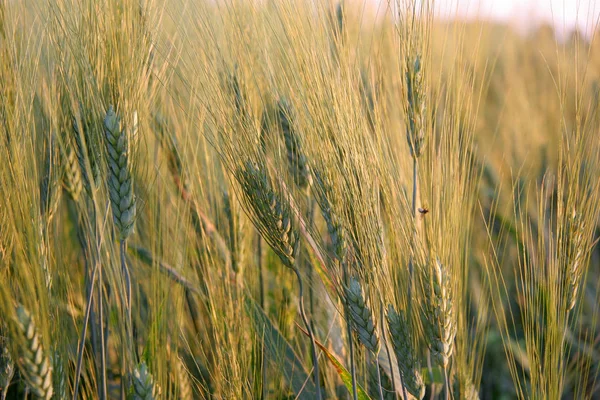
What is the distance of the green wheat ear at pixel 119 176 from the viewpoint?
80cm

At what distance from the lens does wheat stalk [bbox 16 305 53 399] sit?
70cm

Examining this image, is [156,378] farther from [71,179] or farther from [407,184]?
[407,184]

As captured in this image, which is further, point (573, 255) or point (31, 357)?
point (573, 255)

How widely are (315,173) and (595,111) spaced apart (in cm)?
45

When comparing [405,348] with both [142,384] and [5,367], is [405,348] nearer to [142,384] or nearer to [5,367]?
[142,384]

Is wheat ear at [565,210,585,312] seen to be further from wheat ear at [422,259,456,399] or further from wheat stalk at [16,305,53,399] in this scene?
wheat stalk at [16,305,53,399]

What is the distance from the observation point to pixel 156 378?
840 millimetres

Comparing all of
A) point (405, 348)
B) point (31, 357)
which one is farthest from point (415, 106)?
point (31, 357)

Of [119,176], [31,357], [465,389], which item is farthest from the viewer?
[465,389]

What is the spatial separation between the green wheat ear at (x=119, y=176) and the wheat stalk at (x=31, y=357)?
160 millimetres

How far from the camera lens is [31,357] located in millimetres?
698

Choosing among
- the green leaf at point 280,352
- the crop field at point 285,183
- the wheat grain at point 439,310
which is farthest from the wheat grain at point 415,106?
the green leaf at point 280,352

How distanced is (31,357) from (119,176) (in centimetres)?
26

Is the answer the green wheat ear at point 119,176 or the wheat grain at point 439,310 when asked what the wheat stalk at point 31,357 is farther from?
the wheat grain at point 439,310
